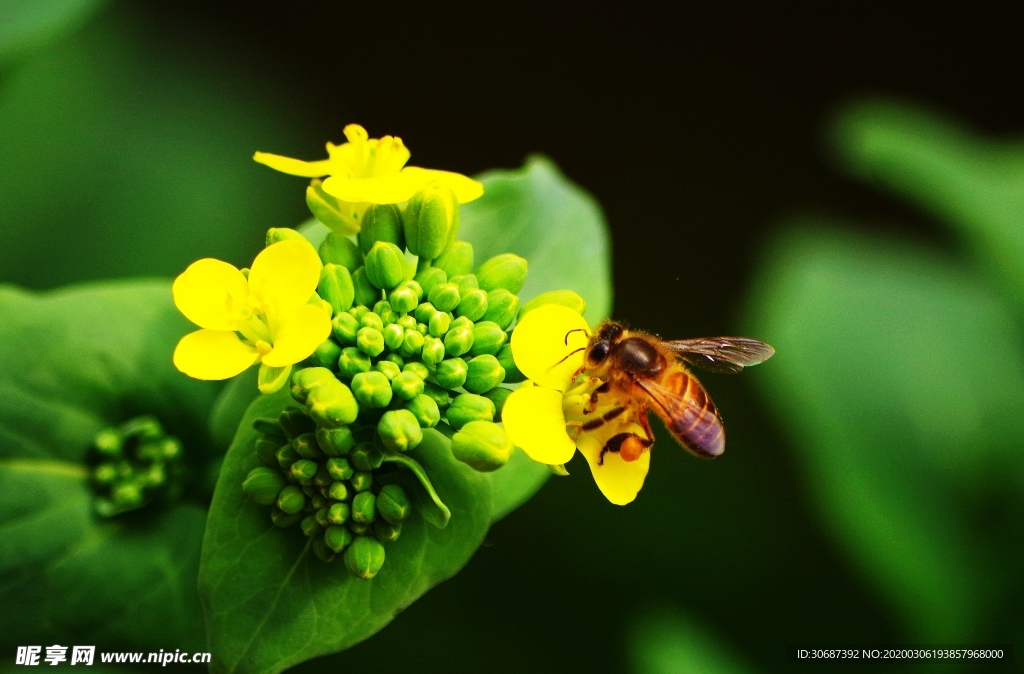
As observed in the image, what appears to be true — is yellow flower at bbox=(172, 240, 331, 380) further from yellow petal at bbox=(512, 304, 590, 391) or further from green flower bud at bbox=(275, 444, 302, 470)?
yellow petal at bbox=(512, 304, 590, 391)

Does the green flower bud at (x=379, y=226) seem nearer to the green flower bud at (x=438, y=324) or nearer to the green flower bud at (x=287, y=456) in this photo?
the green flower bud at (x=438, y=324)

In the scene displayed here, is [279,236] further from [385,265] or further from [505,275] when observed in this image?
[505,275]

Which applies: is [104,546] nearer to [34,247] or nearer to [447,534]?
[447,534]

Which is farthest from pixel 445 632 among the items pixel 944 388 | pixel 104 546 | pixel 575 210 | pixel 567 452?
pixel 944 388

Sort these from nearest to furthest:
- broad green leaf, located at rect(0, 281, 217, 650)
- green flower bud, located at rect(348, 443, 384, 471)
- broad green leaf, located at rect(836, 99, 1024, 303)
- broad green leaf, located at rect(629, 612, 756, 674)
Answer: green flower bud, located at rect(348, 443, 384, 471) < broad green leaf, located at rect(0, 281, 217, 650) < broad green leaf, located at rect(629, 612, 756, 674) < broad green leaf, located at rect(836, 99, 1024, 303)

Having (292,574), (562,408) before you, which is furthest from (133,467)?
(562,408)

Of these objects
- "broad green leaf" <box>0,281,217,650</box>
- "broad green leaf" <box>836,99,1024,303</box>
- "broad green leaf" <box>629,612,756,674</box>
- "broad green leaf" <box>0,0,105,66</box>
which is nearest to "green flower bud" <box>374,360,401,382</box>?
"broad green leaf" <box>0,281,217,650</box>
